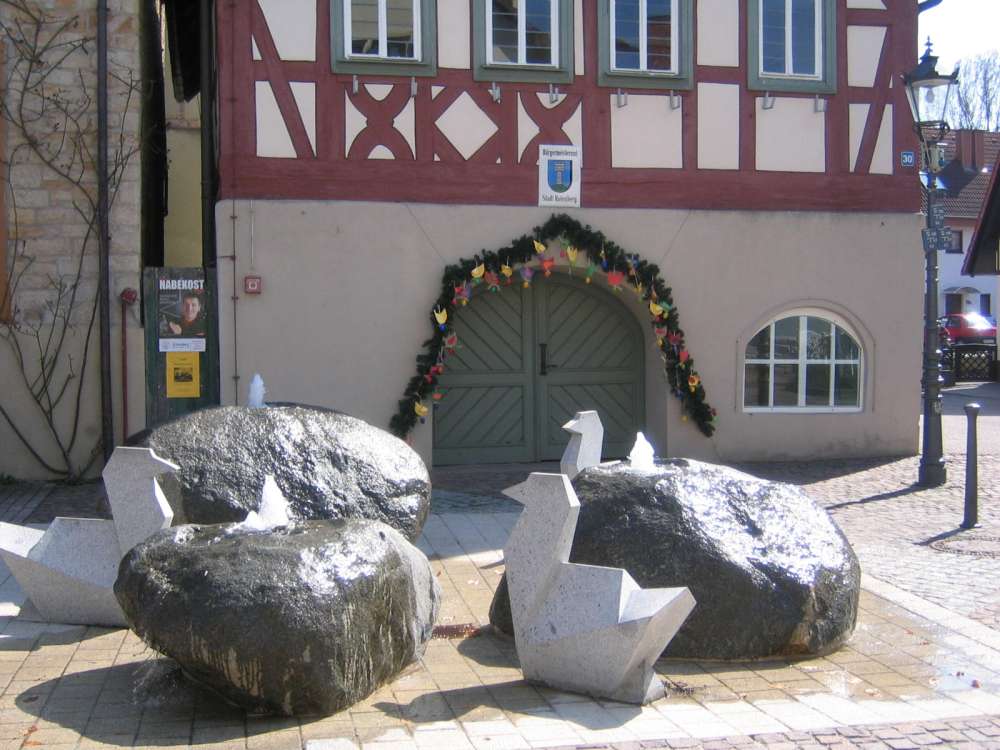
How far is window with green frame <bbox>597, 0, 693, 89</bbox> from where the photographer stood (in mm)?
11562

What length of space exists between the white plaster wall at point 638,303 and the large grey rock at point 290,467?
436cm

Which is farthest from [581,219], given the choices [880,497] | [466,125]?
[880,497]

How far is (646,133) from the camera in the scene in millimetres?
11734

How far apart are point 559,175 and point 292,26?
2.96 m

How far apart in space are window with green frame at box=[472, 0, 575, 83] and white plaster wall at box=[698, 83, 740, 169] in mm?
1447

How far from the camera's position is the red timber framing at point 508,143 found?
432 inches

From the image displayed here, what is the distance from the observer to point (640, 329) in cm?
1242

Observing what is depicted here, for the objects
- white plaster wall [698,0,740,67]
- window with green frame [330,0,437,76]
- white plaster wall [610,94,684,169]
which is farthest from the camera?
white plaster wall [698,0,740,67]

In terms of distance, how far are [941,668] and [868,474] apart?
639cm

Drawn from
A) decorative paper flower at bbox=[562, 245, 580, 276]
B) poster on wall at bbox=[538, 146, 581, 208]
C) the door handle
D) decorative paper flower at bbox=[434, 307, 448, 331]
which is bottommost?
the door handle

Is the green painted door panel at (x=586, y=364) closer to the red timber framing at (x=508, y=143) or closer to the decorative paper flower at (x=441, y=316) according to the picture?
the red timber framing at (x=508, y=143)

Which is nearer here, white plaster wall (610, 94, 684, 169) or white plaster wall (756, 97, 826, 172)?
white plaster wall (610, 94, 684, 169)

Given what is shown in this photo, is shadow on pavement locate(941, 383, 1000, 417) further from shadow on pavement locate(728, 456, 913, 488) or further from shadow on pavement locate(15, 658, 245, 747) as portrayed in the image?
shadow on pavement locate(15, 658, 245, 747)

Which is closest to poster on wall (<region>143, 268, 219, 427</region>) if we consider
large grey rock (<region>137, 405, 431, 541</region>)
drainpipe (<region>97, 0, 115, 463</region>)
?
drainpipe (<region>97, 0, 115, 463</region>)
